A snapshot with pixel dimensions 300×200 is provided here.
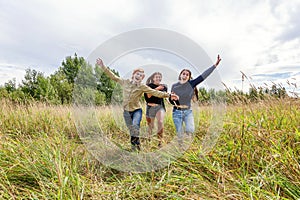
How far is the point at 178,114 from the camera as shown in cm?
325

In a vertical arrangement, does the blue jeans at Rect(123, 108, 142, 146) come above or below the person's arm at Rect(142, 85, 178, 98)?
below

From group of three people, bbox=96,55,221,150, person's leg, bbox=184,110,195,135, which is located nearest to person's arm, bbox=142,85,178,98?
group of three people, bbox=96,55,221,150

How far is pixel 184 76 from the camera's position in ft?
9.85

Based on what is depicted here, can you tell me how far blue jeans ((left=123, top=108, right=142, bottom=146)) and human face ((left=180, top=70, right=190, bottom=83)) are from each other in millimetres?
863

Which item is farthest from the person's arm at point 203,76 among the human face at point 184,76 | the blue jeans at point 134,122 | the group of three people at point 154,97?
the blue jeans at point 134,122

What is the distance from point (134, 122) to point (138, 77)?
76cm

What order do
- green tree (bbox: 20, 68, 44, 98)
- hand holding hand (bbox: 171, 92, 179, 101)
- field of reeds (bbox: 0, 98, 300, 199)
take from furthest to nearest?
green tree (bbox: 20, 68, 44, 98), hand holding hand (bbox: 171, 92, 179, 101), field of reeds (bbox: 0, 98, 300, 199)

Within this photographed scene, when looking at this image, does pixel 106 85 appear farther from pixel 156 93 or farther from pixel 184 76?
pixel 184 76

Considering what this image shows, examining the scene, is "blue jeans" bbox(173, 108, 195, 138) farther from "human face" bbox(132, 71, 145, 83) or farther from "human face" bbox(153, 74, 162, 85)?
"human face" bbox(132, 71, 145, 83)

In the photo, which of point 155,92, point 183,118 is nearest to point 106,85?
point 155,92

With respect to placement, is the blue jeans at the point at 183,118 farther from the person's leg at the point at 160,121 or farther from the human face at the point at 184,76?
the human face at the point at 184,76

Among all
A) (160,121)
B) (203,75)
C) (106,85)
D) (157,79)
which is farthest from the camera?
(106,85)

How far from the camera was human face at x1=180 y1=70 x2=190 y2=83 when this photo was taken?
2.96 meters

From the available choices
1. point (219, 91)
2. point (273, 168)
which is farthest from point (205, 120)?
point (273, 168)
